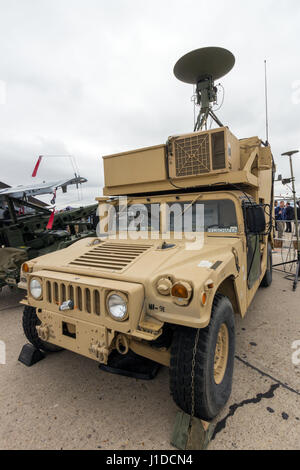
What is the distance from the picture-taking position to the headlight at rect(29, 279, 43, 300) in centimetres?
254

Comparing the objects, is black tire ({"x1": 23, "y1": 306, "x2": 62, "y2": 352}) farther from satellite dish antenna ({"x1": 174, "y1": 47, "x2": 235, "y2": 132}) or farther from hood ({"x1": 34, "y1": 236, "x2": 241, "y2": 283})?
satellite dish antenna ({"x1": 174, "y1": 47, "x2": 235, "y2": 132})

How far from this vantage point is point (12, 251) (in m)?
5.74

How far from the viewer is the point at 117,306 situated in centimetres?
206

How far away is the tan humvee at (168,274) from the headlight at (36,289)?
0.03 feet

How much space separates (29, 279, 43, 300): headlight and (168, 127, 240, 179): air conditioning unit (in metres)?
2.21

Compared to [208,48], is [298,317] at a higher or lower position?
lower

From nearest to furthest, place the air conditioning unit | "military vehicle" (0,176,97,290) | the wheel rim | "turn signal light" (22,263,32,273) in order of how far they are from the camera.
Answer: the wheel rim
"turn signal light" (22,263,32,273)
the air conditioning unit
"military vehicle" (0,176,97,290)

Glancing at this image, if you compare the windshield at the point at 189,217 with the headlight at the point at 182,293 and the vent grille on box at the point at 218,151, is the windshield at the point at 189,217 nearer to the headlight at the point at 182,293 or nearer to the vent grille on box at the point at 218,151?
the vent grille on box at the point at 218,151

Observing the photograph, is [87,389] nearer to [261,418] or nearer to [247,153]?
[261,418]

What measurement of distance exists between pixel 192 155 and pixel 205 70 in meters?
4.94

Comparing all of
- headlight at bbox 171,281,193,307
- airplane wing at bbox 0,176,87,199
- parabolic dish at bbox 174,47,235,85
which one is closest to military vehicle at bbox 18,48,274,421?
headlight at bbox 171,281,193,307

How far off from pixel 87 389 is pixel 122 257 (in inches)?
56.7
